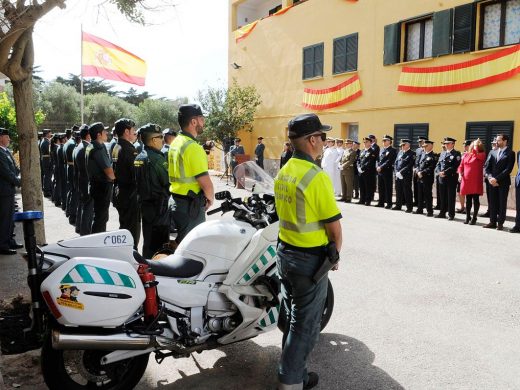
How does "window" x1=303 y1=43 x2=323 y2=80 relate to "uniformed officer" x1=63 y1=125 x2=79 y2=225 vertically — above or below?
above

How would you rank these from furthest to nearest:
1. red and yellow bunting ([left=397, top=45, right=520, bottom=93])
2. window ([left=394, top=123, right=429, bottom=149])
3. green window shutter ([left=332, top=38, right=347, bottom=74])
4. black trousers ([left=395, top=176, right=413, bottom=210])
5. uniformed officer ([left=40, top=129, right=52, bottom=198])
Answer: green window shutter ([left=332, top=38, right=347, bottom=74])
window ([left=394, top=123, right=429, bottom=149])
uniformed officer ([left=40, top=129, right=52, bottom=198])
red and yellow bunting ([left=397, top=45, right=520, bottom=93])
black trousers ([left=395, top=176, right=413, bottom=210])

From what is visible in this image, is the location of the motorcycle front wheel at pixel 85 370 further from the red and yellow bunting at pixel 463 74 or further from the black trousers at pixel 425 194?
the red and yellow bunting at pixel 463 74

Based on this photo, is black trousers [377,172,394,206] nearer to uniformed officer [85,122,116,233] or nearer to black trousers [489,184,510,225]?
black trousers [489,184,510,225]

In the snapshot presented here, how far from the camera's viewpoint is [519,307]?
5230 millimetres

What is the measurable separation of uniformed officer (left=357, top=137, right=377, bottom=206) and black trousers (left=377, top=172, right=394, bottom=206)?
365 millimetres

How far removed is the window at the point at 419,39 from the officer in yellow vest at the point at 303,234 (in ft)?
45.9

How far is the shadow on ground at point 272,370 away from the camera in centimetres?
354

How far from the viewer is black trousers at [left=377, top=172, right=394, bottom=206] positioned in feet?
43.6

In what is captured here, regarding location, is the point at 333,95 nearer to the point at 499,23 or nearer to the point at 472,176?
the point at 499,23

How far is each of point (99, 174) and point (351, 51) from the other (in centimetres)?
1341

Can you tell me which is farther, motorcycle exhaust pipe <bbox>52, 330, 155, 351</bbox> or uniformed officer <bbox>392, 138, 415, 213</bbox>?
uniformed officer <bbox>392, 138, 415, 213</bbox>

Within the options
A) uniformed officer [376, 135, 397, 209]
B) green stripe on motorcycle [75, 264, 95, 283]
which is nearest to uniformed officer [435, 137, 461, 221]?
uniformed officer [376, 135, 397, 209]

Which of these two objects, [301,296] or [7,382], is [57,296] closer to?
[7,382]

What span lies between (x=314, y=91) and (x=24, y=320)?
17.9 m
